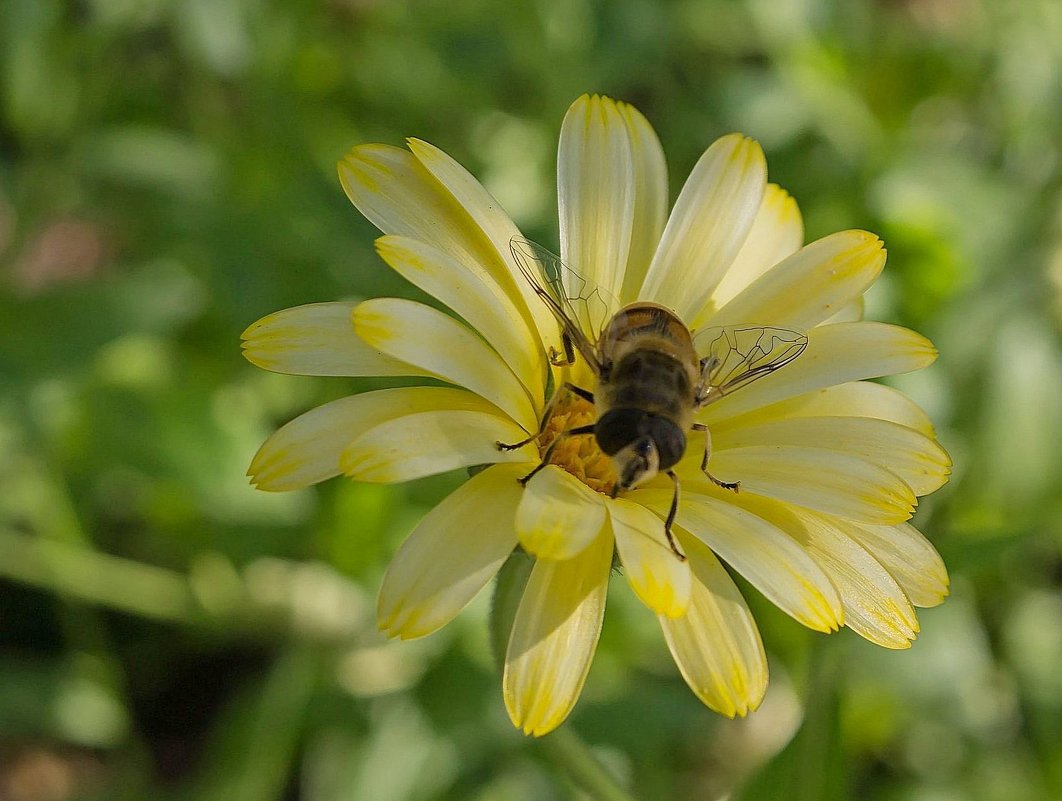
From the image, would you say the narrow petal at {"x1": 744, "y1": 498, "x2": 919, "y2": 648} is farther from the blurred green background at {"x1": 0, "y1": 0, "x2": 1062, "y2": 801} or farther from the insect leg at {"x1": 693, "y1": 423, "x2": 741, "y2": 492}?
the blurred green background at {"x1": 0, "y1": 0, "x2": 1062, "y2": 801}

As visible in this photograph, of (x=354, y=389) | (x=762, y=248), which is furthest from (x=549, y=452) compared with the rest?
(x=354, y=389)

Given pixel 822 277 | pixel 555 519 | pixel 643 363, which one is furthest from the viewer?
pixel 822 277

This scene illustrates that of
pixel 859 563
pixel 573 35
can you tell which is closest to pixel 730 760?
pixel 859 563

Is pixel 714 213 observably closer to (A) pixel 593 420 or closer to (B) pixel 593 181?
(B) pixel 593 181

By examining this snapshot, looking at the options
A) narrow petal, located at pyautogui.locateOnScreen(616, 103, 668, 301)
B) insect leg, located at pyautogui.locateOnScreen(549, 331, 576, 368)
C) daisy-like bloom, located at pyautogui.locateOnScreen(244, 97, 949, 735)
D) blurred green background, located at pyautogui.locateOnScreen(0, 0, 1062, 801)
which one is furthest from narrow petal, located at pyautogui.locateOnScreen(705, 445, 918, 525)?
blurred green background, located at pyautogui.locateOnScreen(0, 0, 1062, 801)

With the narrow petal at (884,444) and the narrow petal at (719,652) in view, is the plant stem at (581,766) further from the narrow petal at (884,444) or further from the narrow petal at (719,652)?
the narrow petal at (884,444)

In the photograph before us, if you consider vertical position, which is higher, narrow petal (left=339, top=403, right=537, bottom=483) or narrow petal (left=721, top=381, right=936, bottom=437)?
narrow petal (left=339, top=403, right=537, bottom=483)
